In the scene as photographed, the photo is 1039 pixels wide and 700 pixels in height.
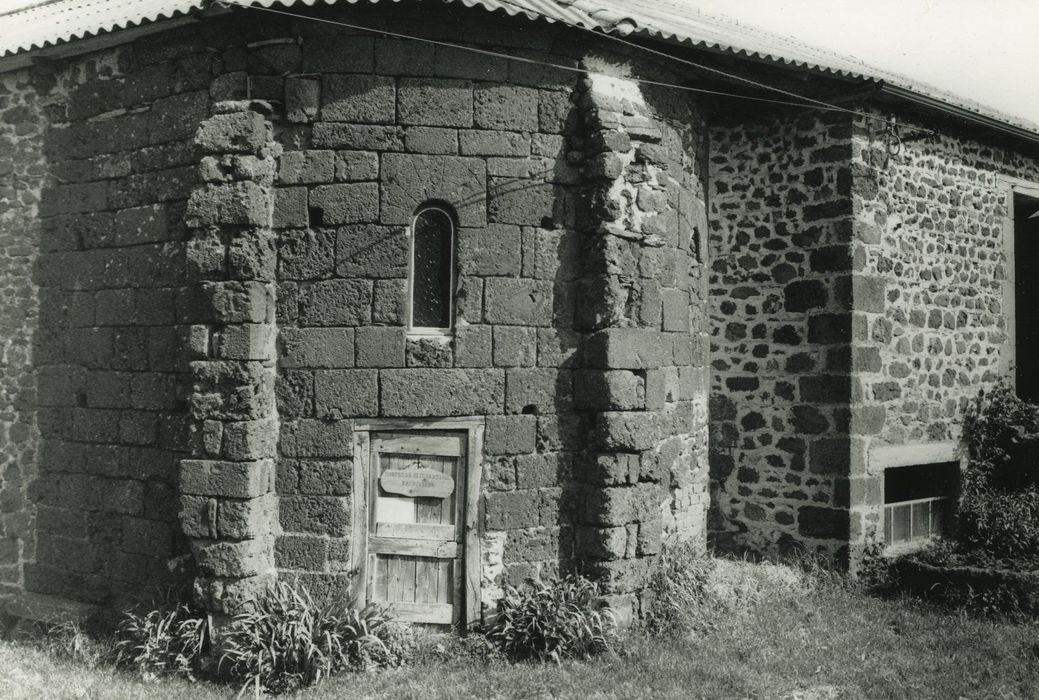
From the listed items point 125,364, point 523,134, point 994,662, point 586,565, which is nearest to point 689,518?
point 586,565

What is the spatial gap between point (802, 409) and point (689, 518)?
1.73 meters

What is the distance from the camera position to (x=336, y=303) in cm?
662

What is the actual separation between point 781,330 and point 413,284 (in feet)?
14.2

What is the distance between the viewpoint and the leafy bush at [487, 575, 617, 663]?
20.9ft

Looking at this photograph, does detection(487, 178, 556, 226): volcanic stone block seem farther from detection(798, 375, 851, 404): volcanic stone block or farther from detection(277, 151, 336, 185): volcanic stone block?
detection(798, 375, 851, 404): volcanic stone block

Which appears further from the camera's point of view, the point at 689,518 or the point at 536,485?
the point at 689,518

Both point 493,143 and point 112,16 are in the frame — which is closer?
point 493,143

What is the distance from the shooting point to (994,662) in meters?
6.48

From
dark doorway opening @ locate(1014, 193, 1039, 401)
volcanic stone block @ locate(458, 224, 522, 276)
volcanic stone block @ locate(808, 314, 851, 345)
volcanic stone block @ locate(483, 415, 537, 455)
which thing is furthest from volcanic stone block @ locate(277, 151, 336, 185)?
dark doorway opening @ locate(1014, 193, 1039, 401)

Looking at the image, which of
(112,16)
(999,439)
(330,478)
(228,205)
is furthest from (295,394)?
(999,439)

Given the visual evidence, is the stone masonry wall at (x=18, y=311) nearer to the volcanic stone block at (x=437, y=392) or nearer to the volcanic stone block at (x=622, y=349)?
the volcanic stone block at (x=437, y=392)

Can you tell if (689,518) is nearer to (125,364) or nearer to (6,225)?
(125,364)

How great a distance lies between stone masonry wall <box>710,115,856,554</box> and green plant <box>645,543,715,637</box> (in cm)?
155

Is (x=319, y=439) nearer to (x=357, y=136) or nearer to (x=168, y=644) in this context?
(x=168, y=644)
